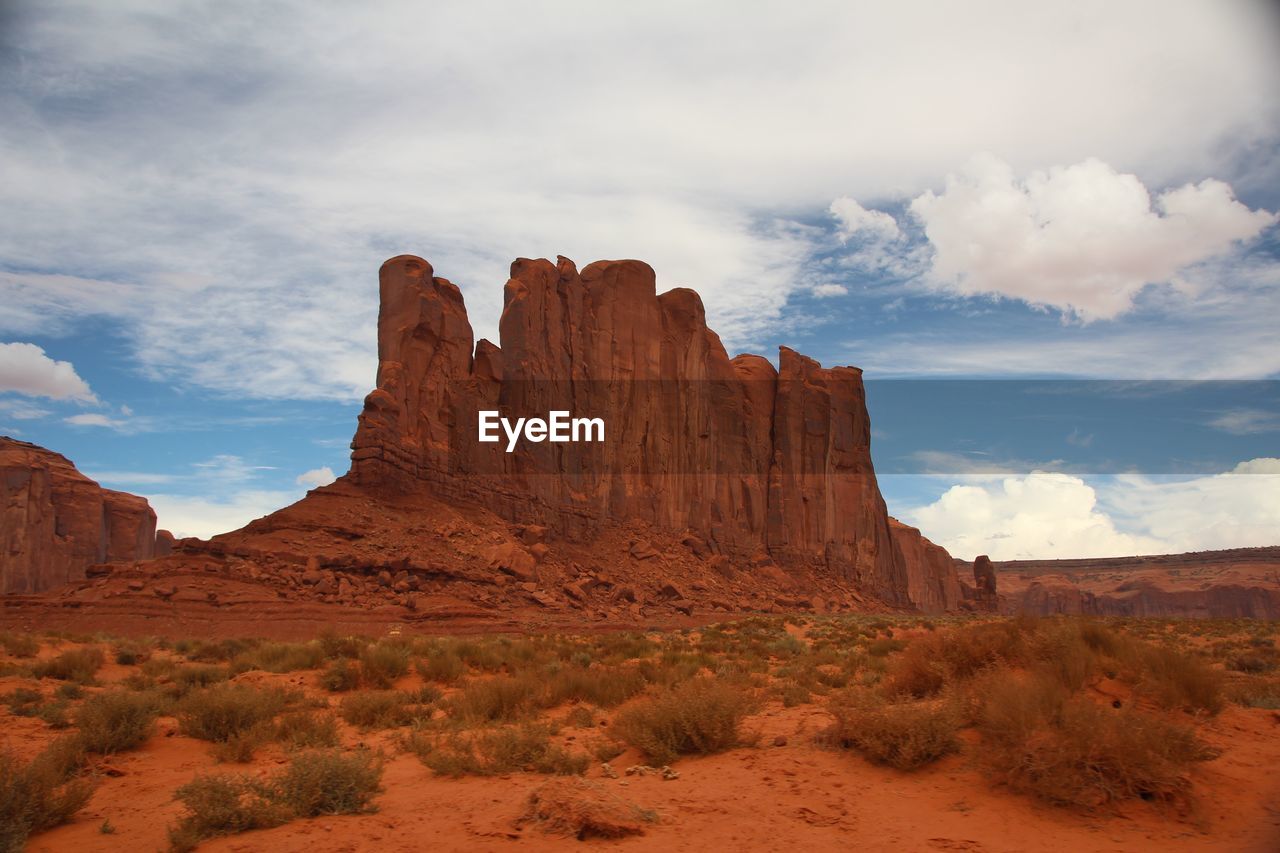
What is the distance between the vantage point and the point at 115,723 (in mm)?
11320

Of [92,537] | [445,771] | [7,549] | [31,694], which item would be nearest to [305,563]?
[31,694]

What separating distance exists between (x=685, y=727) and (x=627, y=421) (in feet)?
174

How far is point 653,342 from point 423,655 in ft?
155

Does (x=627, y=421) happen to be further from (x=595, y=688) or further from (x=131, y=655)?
(x=595, y=688)

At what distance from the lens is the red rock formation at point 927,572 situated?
99188mm

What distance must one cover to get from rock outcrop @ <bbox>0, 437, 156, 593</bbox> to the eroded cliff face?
44.1m

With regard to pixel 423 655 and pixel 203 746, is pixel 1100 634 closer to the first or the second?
pixel 203 746

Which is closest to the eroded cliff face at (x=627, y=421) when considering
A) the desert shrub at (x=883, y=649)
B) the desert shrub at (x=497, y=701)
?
the desert shrub at (x=883, y=649)

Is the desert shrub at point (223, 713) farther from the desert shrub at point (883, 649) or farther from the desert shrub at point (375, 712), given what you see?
the desert shrub at point (883, 649)

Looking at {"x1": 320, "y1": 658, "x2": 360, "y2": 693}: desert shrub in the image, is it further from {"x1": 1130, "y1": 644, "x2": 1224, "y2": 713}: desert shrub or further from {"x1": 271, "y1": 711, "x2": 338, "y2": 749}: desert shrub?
{"x1": 1130, "y1": 644, "x2": 1224, "y2": 713}: desert shrub

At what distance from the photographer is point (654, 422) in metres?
63.9

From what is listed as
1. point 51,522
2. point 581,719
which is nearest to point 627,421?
point 581,719

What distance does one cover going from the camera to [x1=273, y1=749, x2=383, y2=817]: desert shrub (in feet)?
26.1

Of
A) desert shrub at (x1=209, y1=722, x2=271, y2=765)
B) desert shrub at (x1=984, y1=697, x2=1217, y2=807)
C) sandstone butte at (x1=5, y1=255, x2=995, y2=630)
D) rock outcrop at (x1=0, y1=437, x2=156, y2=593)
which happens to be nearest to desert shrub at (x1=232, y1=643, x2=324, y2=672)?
desert shrub at (x1=209, y1=722, x2=271, y2=765)
